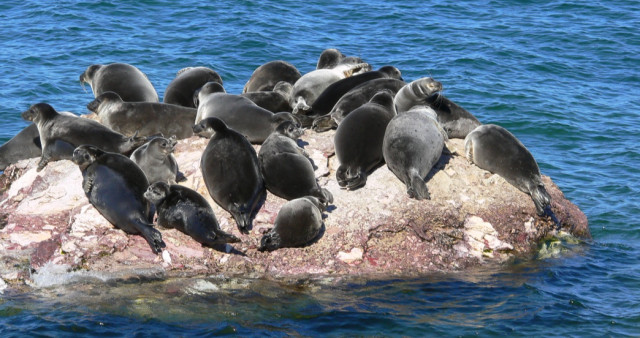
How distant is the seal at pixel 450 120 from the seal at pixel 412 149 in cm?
108

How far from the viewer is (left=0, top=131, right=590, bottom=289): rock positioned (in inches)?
328

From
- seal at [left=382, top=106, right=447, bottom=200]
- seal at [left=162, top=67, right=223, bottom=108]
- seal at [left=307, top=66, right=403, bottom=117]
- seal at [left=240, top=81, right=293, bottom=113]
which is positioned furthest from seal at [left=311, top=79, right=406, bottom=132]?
seal at [left=162, top=67, right=223, bottom=108]

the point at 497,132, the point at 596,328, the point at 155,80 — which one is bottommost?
the point at 155,80

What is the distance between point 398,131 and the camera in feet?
31.2

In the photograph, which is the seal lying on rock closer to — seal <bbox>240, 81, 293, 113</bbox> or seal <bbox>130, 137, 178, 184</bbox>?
seal <bbox>130, 137, 178, 184</bbox>

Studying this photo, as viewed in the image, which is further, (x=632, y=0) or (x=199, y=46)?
(x=632, y=0)

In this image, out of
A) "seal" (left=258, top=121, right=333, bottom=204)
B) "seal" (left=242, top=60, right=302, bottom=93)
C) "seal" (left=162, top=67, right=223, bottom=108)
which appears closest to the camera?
"seal" (left=258, top=121, right=333, bottom=204)

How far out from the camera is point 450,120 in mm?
10922

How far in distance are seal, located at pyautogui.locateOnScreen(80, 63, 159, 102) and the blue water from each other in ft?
11.4

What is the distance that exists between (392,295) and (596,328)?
1901 millimetres

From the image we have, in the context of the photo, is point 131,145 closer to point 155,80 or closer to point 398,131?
point 398,131

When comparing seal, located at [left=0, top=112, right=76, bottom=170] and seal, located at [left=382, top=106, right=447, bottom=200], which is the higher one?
seal, located at [left=382, top=106, right=447, bottom=200]

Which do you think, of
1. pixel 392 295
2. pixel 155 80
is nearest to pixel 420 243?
pixel 392 295

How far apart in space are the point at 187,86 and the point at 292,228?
425 centimetres
